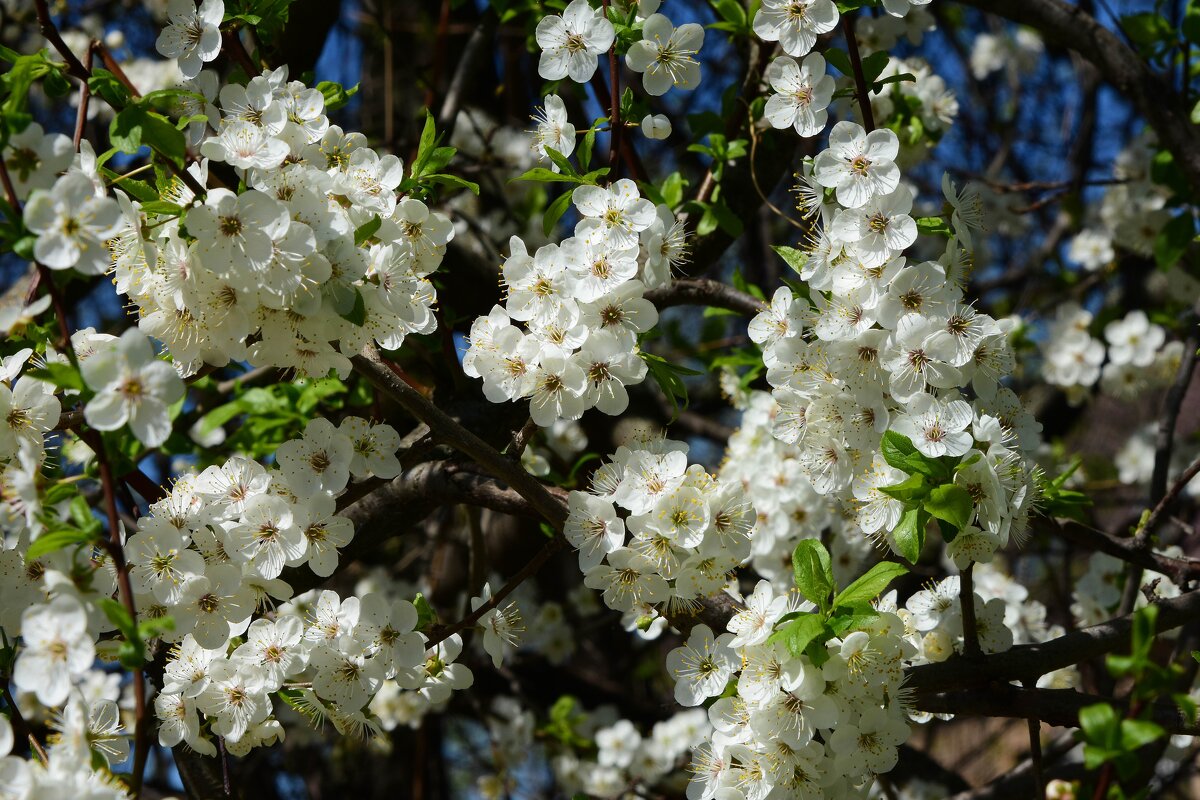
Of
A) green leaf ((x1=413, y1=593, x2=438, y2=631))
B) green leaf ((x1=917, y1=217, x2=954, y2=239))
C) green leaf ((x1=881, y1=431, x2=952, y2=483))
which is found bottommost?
green leaf ((x1=413, y1=593, x2=438, y2=631))

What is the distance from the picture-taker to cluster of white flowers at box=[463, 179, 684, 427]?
1666 mm

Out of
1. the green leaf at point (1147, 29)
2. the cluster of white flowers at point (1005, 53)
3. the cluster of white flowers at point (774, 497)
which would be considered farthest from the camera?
the cluster of white flowers at point (1005, 53)

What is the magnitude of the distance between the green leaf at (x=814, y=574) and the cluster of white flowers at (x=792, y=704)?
0.04m

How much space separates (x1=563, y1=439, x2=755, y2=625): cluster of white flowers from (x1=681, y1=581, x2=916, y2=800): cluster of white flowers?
0.10 meters

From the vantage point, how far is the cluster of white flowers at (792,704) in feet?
5.31

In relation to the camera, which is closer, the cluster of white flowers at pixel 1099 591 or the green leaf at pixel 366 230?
the green leaf at pixel 366 230

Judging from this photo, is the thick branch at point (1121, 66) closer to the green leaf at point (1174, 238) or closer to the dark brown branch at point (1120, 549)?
the green leaf at point (1174, 238)

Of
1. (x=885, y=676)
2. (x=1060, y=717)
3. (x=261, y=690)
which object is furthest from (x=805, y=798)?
(x=261, y=690)

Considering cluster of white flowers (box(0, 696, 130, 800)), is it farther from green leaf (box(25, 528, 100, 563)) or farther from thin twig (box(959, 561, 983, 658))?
thin twig (box(959, 561, 983, 658))

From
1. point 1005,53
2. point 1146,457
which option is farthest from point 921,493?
point 1005,53

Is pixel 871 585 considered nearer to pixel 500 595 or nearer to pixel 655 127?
pixel 500 595

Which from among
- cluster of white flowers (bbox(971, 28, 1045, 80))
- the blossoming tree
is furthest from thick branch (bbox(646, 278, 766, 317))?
cluster of white flowers (bbox(971, 28, 1045, 80))

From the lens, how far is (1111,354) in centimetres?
388

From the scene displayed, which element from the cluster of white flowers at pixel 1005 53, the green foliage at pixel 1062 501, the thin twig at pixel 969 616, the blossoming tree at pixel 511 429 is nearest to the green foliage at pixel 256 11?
the blossoming tree at pixel 511 429
